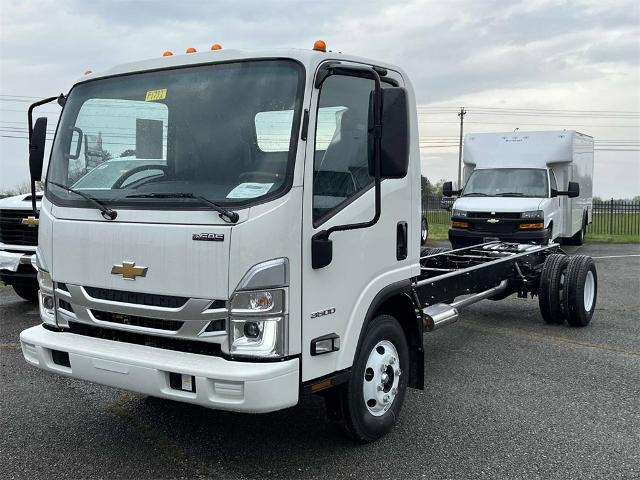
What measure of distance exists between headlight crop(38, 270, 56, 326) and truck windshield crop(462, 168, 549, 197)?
1183cm

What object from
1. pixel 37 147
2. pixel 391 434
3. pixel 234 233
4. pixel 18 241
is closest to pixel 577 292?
pixel 391 434

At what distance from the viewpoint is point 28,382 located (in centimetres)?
557

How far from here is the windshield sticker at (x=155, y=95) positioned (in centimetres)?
391

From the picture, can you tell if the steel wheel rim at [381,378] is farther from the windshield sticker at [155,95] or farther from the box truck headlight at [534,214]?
the box truck headlight at [534,214]

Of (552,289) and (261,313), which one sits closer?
(261,313)

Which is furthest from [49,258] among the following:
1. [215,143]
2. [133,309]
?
[215,143]

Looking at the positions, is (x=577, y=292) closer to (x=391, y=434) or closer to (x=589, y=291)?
(x=589, y=291)

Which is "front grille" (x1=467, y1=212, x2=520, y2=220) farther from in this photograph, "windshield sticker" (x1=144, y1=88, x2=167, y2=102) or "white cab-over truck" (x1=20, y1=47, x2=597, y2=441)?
"windshield sticker" (x1=144, y1=88, x2=167, y2=102)

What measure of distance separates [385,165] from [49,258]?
2.19 meters

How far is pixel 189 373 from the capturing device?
335cm

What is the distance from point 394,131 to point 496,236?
10.9 m

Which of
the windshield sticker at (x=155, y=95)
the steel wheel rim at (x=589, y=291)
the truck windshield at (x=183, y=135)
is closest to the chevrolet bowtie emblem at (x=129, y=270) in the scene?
the truck windshield at (x=183, y=135)

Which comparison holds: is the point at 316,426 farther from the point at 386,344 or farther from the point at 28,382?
the point at 28,382

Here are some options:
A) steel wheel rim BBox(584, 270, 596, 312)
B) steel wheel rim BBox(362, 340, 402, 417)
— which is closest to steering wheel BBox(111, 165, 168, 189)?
steel wheel rim BBox(362, 340, 402, 417)
